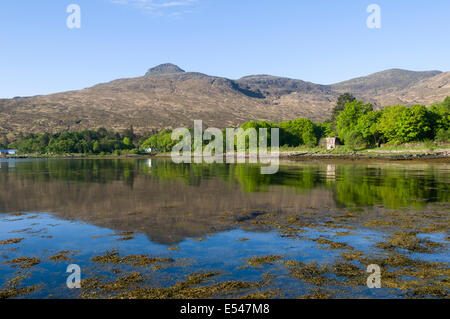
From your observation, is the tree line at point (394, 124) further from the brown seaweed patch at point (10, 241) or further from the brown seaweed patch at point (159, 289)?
the brown seaweed patch at point (10, 241)

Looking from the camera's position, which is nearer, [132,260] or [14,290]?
[14,290]

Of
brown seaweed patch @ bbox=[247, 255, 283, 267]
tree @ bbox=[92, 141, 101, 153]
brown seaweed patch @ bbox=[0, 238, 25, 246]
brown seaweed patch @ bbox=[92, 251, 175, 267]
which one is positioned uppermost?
tree @ bbox=[92, 141, 101, 153]

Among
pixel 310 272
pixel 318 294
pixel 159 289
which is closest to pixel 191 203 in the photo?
pixel 310 272

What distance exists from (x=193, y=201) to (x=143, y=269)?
488 inches

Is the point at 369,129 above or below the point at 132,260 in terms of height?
above

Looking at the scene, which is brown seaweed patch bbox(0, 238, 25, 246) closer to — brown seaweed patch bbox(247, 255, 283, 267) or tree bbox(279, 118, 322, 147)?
brown seaweed patch bbox(247, 255, 283, 267)

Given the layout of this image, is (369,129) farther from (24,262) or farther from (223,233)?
(24,262)

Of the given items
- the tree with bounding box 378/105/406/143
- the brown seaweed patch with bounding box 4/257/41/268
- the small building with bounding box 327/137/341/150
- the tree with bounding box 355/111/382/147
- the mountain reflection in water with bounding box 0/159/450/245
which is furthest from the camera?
the small building with bounding box 327/137/341/150

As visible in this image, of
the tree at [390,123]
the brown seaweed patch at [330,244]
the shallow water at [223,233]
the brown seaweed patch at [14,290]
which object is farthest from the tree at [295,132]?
the brown seaweed patch at [14,290]

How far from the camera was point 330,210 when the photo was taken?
61.7 ft

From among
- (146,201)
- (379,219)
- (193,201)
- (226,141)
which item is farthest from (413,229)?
(226,141)

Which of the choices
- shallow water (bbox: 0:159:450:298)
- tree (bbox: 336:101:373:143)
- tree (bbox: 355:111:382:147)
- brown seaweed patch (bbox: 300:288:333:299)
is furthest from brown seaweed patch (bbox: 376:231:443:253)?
tree (bbox: 336:101:373:143)
